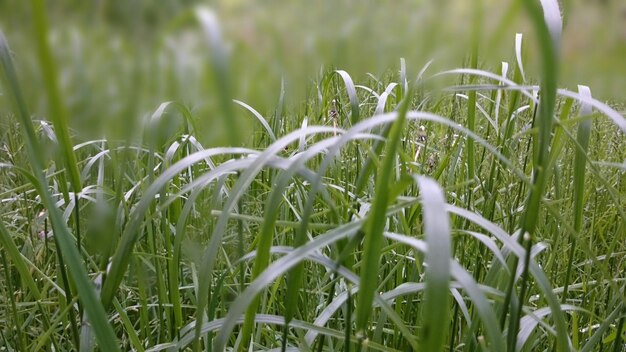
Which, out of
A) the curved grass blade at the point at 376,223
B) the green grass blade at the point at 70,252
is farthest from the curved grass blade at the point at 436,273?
the green grass blade at the point at 70,252

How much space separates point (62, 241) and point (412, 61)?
0.93 meters

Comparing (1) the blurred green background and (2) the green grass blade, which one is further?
(2) the green grass blade

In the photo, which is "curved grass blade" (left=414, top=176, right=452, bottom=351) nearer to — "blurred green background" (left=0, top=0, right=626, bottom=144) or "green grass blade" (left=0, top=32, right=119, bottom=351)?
"blurred green background" (left=0, top=0, right=626, bottom=144)

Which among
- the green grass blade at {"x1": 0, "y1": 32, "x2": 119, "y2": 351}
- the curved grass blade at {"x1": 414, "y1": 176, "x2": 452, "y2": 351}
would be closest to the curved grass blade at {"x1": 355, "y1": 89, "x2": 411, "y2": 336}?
the curved grass blade at {"x1": 414, "y1": 176, "x2": 452, "y2": 351}

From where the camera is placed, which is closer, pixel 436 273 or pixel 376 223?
pixel 436 273

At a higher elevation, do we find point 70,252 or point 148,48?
point 148,48

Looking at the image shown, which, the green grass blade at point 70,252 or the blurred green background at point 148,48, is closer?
the blurred green background at point 148,48

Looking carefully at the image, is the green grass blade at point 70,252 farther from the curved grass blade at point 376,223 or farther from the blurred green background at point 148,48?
the curved grass blade at point 376,223

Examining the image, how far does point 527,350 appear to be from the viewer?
2.63 feet

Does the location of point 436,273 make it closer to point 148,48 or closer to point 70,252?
point 148,48

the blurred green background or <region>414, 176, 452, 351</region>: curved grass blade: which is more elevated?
the blurred green background

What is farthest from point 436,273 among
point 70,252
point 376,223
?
point 70,252

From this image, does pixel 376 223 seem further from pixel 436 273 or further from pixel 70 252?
pixel 70 252

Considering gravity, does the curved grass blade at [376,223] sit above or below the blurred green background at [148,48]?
below
